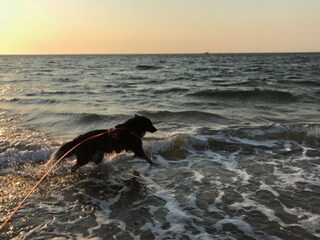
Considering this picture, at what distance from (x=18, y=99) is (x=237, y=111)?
10.7 meters

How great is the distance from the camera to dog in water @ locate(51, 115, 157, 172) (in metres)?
7.35

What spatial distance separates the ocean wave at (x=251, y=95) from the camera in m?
18.6

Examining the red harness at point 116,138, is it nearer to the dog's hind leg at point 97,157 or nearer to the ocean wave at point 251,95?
the dog's hind leg at point 97,157

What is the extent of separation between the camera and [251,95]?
1997cm

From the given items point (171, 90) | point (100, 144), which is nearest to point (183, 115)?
point (100, 144)

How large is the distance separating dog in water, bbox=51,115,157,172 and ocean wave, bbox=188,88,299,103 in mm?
11874

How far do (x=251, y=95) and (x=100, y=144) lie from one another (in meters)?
14.0

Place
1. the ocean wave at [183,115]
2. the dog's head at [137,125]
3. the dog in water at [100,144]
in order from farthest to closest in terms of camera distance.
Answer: the ocean wave at [183,115] → the dog's head at [137,125] → the dog in water at [100,144]

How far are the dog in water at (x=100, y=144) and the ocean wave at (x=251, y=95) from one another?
11.9 metres

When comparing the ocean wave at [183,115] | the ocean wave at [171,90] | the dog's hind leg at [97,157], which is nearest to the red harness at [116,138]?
the dog's hind leg at [97,157]

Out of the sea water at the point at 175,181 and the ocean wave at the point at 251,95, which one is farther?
the ocean wave at the point at 251,95

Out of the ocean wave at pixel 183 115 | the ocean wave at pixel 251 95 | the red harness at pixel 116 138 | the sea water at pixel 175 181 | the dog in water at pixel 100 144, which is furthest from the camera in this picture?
the ocean wave at pixel 251 95

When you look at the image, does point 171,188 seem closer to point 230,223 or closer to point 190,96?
point 230,223

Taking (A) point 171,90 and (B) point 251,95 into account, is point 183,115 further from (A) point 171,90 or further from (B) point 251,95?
(A) point 171,90
